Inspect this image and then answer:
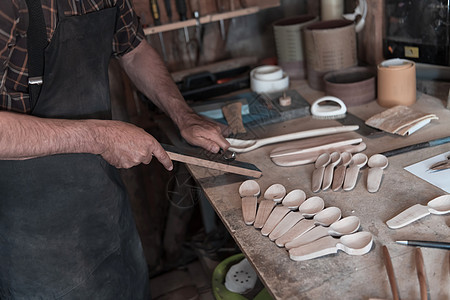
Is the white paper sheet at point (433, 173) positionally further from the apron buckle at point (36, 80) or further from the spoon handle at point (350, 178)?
the apron buckle at point (36, 80)

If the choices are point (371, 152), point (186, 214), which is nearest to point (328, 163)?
point (371, 152)

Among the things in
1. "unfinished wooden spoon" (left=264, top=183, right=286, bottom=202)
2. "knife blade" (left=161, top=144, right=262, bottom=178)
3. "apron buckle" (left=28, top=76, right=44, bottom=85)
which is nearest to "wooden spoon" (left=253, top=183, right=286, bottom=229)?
"unfinished wooden spoon" (left=264, top=183, right=286, bottom=202)

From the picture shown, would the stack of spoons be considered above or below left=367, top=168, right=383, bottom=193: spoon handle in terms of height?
below

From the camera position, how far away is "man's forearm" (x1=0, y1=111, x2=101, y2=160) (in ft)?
4.28

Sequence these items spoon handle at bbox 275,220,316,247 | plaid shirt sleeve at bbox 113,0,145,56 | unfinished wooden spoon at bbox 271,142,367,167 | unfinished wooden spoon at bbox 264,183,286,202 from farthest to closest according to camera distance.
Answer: plaid shirt sleeve at bbox 113,0,145,56 < unfinished wooden spoon at bbox 271,142,367,167 < unfinished wooden spoon at bbox 264,183,286,202 < spoon handle at bbox 275,220,316,247

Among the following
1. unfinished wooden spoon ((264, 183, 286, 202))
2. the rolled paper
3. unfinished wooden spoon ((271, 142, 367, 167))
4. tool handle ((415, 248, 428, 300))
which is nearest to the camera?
tool handle ((415, 248, 428, 300))

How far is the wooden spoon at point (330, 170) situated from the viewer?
154 cm

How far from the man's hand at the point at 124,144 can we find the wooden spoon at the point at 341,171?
20.7 inches

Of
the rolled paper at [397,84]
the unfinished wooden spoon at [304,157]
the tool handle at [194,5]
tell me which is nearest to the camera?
the unfinished wooden spoon at [304,157]

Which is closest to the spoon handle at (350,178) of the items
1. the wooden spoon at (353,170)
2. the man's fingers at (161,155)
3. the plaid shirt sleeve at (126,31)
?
the wooden spoon at (353,170)

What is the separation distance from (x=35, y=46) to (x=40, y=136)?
30 centimetres

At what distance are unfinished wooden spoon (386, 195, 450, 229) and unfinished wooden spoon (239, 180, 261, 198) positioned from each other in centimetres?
41

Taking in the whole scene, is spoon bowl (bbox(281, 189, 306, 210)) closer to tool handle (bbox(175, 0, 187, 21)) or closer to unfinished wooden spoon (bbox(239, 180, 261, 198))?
unfinished wooden spoon (bbox(239, 180, 261, 198))

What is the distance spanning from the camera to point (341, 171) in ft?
5.22
